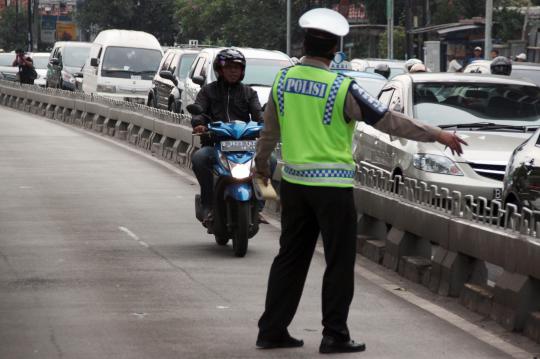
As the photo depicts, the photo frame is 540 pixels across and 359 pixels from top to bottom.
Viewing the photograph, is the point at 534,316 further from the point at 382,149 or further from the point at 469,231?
the point at 382,149

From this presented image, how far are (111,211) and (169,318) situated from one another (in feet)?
22.7

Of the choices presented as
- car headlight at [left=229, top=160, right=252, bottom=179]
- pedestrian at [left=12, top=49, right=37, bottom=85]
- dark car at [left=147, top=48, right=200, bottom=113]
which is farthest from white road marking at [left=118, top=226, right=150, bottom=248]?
pedestrian at [left=12, top=49, right=37, bottom=85]

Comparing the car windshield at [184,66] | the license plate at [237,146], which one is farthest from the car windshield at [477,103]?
the car windshield at [184,66]

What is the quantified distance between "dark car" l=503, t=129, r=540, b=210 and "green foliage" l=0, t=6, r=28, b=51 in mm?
106725

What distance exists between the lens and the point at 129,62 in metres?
37.8

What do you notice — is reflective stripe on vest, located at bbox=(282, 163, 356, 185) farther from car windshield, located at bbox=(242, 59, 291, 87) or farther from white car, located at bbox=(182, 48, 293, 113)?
car windshield, located at bbox=(242, 59, 291, 87)

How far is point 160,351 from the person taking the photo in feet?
26.8

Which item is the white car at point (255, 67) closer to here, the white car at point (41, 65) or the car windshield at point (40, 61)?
the white car at point (41, 65)

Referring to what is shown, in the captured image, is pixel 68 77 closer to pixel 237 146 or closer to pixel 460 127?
pixel 460 127

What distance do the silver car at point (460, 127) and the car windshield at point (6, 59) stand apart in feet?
151

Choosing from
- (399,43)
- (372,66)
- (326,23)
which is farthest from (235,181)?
(399,43)

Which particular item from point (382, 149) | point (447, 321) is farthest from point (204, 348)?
point (382, 149)

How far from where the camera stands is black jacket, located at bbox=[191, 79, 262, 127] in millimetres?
13023

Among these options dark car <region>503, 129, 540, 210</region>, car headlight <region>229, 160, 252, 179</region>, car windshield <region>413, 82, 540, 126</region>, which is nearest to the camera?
dark car <region>503, 129, 540, 210</region>
